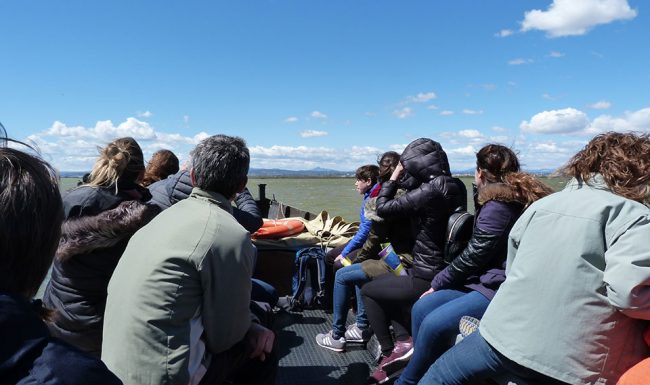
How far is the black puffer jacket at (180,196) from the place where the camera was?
10.1ft

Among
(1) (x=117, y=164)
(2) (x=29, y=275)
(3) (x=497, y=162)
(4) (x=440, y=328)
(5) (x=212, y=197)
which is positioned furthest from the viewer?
(3) (x=497, y=162)

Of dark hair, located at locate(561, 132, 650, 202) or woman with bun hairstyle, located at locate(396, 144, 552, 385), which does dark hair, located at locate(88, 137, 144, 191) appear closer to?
woman with bun hairstyle, located at locate(396, 144, 552, 385)

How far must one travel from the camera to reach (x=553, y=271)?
1.61 m

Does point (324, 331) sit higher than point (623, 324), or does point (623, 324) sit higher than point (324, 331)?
Result: point (623, 324)

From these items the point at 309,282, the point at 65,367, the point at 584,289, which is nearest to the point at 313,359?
the point at 309,282

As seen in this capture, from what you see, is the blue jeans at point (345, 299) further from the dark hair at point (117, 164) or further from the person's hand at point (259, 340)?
the dark hair at point (117, 164)

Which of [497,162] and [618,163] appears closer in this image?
[618,163]

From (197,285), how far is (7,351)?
29.5 inches

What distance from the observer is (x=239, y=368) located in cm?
198

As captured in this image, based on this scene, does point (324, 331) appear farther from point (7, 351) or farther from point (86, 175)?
point (7, 351)

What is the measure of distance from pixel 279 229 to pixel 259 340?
2.70m

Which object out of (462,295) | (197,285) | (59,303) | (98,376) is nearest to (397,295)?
(462,295)

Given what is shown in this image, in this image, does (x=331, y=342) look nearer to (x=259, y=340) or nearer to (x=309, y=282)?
(x=309, y=282)

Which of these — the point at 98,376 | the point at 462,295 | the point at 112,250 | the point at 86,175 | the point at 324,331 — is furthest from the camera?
the point at 324,331
